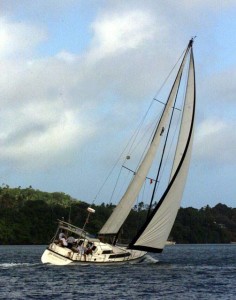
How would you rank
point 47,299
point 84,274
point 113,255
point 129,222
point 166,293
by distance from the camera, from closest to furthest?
point 47,299
point 166,293
point 84,274
point 113,255
point 129,222

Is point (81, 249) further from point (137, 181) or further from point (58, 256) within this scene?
point (137, 181)

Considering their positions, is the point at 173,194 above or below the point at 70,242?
above

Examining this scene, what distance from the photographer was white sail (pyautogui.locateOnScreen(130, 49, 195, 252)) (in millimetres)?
50375

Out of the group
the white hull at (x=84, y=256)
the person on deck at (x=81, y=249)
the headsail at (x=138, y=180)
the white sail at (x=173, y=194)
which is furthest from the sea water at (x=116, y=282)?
the headsail at (x=138, y=180)

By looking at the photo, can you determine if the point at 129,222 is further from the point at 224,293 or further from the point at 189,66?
the point at 224,293

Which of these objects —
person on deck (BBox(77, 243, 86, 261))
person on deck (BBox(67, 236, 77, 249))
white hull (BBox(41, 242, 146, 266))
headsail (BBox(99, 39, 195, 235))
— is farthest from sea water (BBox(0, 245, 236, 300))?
headsail (BBox(99, 39, 195, 235))

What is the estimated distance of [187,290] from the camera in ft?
127

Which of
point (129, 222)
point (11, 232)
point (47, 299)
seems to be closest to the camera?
point (47, 299)

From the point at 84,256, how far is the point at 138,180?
6.98 m

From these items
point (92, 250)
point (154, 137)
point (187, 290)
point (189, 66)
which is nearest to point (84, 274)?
point (92, 250)

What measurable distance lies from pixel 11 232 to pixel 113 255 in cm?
10426

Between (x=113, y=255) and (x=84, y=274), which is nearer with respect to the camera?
(x=84, y=274)

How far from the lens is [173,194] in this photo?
→ 50.6 meters

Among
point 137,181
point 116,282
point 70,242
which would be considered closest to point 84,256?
point 70,242
